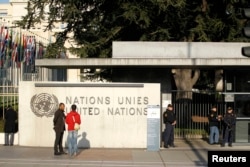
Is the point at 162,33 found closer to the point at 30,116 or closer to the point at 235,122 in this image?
the point at 235,122

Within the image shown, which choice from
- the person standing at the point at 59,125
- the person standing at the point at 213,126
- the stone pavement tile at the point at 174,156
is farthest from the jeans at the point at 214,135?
the person standing at the point at 59,125

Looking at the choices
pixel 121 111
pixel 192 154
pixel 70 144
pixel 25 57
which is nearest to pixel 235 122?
pixel 192 154

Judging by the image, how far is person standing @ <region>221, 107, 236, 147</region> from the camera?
21000mm

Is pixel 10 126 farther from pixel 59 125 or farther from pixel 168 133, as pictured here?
pixel 168 133

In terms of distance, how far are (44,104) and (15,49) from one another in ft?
40.8

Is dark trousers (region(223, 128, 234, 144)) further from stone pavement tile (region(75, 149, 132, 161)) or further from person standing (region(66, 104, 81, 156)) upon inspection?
person standing (region(66, 104, 81, 156))

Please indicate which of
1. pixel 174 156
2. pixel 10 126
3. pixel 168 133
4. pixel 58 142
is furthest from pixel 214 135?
pixel 10 126

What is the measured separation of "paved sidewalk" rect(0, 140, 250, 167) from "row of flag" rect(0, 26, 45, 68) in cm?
1043

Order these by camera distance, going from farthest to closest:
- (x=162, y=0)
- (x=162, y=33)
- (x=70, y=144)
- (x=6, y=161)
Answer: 1. (x=162, y=33)
2. (x=162, y=0)
3. (x=70, y=144)
4. (x=6, y=161)

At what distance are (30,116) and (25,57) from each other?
16.6 m

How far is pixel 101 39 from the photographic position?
2972 centimetres

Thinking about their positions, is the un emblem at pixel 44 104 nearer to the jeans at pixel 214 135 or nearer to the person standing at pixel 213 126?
the person standing at pixel 213 126

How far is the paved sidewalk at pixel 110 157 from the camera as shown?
16391 millimetres

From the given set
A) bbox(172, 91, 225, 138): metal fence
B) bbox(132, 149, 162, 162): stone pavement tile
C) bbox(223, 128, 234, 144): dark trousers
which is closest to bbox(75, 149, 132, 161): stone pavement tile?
bbox(132, 149, 162, 162): stone pavement tile
